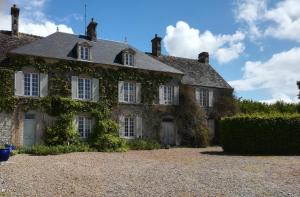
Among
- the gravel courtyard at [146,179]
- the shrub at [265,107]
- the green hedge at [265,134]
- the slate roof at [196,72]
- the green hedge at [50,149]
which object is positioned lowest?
the gravel courtyard at [146,179]

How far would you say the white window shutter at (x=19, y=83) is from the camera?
69.0ft

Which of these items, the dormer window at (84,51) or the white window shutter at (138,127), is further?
the white window shutter at (138,127)

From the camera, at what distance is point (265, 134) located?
66.1 feet

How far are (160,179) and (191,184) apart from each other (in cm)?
108

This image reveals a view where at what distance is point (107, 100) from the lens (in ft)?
79.0

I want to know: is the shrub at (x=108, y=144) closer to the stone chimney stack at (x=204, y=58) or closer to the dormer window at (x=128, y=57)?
the dormer window at (x=128, y=57)

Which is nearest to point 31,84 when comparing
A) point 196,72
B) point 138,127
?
point 138,127

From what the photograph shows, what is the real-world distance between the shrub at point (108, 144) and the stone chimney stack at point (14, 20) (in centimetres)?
852

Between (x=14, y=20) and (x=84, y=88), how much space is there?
607cm

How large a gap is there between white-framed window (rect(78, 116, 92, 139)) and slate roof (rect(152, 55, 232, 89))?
837cm

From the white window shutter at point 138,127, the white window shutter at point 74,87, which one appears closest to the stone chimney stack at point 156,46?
the white window shutter at point 138,127

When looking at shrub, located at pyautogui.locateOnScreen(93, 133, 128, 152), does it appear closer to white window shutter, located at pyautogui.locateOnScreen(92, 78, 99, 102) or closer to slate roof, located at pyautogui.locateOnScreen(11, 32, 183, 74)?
white window shutter, located at pyautogui.locateOnScreen(92, 78, 99, 102)

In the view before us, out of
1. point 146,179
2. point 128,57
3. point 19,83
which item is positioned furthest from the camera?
point 128,57

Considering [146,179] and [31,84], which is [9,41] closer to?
[31,84]
